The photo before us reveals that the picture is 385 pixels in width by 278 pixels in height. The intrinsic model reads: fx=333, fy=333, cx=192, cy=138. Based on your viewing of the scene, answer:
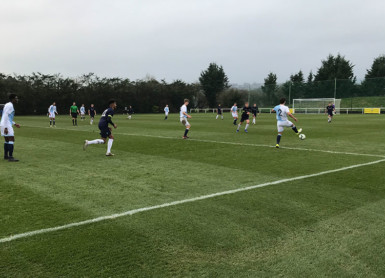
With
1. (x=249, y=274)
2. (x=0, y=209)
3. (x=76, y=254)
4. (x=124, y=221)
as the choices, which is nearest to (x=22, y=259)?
(x=76, y=254)

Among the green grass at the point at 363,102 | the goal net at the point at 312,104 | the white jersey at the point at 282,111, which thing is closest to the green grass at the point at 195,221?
the white jersey at the point at 282,111

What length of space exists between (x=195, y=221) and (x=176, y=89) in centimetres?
7283

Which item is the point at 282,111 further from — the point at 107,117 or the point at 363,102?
the point at 363,102

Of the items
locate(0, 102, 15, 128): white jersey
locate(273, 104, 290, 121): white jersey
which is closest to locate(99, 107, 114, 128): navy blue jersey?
locate(0, 102, 15, 128): white jersey

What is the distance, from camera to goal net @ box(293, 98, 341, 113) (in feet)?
172

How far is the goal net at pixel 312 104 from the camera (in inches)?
2058

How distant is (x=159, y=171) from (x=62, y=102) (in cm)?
6013

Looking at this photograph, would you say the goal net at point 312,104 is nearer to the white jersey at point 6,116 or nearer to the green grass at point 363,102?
the green grass at point 363,102

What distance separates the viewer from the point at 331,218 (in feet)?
16.6

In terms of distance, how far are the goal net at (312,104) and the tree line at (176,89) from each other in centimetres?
90

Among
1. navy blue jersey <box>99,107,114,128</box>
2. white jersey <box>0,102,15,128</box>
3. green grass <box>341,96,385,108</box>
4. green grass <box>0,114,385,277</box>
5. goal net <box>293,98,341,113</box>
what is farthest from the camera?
goal net <box>293,98,341,113</box>

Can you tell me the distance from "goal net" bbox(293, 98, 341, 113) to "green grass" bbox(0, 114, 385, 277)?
46.7 meters

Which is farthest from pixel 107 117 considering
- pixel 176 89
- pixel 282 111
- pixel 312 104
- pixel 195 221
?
pixel 176 89

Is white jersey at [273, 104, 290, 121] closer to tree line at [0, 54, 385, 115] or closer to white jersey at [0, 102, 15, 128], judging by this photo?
white jersey at [0, 102, 15, 128]
